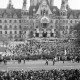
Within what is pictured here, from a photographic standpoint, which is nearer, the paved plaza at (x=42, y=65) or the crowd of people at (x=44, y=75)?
the crowd of people at (x=44, y=75)

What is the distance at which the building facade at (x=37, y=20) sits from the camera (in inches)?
4542

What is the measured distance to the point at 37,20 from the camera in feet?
383

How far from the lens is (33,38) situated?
10744 centimetres

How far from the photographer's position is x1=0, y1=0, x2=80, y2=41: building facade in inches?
4542

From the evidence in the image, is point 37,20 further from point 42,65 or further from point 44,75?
point 44,75

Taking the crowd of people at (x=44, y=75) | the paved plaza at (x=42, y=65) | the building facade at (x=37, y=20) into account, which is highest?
the building facade at (x=37, y=20)

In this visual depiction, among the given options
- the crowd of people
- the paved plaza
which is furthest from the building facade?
the crowd of people

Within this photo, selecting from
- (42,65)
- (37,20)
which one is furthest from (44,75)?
(37,20)

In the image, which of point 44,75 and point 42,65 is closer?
point 44,75

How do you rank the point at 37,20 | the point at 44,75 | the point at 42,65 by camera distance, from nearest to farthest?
the point at 44,75
the point at 42,65
the point at 37,20

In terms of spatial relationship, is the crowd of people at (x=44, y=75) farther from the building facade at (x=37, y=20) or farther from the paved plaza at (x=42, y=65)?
the building facade at (x=37, y=20)

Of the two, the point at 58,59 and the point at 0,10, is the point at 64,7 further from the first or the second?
the point at 58,59

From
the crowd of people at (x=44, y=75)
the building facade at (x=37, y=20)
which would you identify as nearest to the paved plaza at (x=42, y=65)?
the crowd of people at (x=44, y=75)

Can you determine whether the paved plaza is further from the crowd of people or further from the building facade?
the building facade
